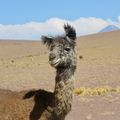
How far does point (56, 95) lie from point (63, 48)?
0.90 meters

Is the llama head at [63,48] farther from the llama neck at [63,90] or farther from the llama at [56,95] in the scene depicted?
the llama neck at [63,90]

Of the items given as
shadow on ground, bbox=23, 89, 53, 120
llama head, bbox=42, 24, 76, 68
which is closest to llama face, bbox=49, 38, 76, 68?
llama head, bbox=42, 24, 76, 68

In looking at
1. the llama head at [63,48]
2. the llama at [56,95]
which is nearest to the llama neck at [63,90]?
the llama at [56,95]

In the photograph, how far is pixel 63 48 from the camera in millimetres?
8383

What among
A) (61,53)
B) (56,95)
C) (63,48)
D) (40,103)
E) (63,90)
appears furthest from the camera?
(40,103)

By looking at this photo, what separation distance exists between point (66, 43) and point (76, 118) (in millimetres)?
5953

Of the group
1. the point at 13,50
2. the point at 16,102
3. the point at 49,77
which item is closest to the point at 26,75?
the point at 49,77

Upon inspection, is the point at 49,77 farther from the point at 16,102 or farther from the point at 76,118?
the point at 16,102

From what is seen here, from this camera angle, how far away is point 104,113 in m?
14.6

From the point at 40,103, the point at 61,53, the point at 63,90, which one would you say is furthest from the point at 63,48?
the point at 40,103

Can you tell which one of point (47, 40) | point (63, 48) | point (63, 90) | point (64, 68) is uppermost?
point (47, 40)

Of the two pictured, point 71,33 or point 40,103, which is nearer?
point 71,33

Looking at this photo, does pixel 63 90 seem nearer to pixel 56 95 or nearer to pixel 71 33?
pixel 56 95

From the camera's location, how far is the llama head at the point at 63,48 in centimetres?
818
